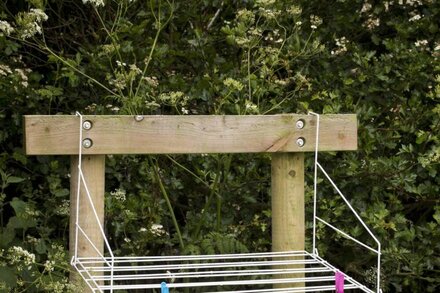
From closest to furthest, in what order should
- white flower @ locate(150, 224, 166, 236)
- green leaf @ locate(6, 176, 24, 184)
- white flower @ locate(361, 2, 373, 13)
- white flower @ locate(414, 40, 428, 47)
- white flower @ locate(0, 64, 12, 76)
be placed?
1. white flower @ locate(150, 224, 166, 236)
2. green leaf @ locate(6, 176, 24, 184)
3. white flower @ locate(0, 64, 12, 76)
4. white flower @ locate(414, 40, 428, 47)
5. white flower @ locate(361, 2, 373, 13)

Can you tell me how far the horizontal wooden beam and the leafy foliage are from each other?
1.52ft

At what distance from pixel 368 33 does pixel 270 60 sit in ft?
2.95

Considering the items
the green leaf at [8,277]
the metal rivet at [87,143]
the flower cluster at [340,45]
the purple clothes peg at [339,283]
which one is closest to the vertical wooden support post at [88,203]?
the metal rivet at [87,143]

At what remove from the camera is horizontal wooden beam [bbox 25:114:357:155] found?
270 centimetres

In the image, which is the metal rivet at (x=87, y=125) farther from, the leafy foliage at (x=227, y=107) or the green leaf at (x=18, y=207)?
the green leaf at (x=18, y=207)

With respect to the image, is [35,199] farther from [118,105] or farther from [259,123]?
[259,123]

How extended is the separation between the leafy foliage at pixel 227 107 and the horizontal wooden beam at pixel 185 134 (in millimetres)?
465

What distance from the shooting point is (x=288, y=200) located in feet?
9.71

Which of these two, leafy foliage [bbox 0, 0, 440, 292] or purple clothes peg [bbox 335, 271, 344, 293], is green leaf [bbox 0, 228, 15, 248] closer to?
leafy foliage [bbox 0, 0, 440, 292]

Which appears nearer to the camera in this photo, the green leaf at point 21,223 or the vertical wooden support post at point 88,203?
the vertical wooden support post at point 88,203

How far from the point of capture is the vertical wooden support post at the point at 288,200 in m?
2.96

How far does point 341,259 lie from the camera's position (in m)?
3.97

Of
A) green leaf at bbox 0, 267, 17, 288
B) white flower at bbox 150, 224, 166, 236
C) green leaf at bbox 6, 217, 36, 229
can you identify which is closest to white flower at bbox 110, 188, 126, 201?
white flower at bbox 150, 224, 166, 236

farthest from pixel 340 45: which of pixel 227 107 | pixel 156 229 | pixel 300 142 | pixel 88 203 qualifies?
pixel 88 203
